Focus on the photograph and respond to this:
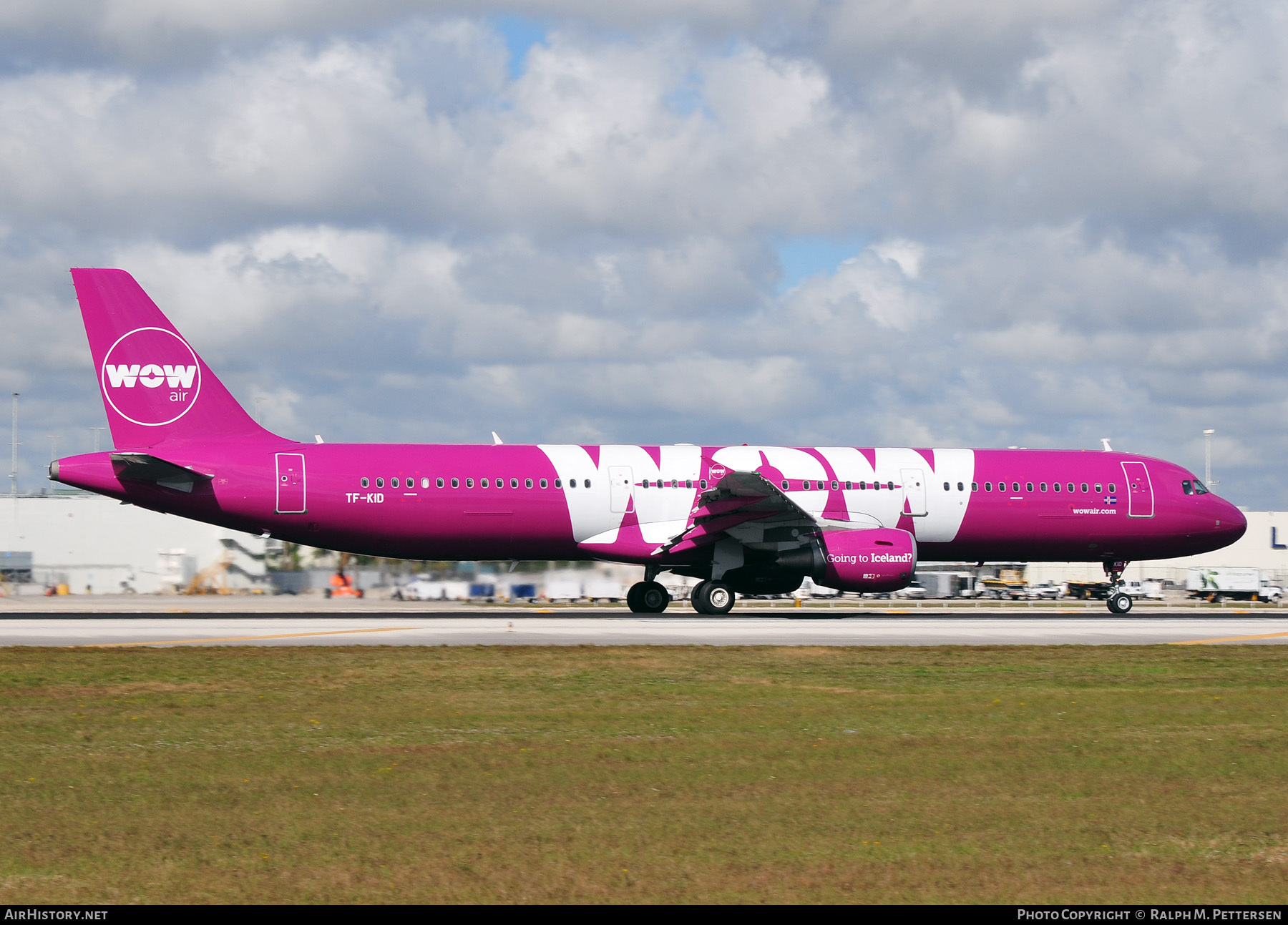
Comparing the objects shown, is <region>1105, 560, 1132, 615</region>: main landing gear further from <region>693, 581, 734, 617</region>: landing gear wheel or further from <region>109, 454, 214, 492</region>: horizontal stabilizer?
<region>109, 454, 214, 492</region>: horizontal stabilizer

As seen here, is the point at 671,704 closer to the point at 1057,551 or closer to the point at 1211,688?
the point at 1211,688

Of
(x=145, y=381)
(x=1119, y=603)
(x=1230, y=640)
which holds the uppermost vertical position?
(x=145, y=381)

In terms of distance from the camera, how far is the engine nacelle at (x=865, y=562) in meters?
30.3

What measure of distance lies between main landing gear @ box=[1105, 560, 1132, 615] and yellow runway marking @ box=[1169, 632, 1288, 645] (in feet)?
28.3

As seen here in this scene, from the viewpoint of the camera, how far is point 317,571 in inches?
1961

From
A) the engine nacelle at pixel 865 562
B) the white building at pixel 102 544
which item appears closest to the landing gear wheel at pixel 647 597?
the engine nacelle at pixel 865 562

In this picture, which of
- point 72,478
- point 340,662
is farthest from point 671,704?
point 72,478

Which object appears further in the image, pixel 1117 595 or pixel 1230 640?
pixel 1117 595

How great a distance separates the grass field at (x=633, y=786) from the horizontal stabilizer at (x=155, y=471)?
11685 millimetres

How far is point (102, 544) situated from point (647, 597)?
44.8 m

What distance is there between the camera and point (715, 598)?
104ft

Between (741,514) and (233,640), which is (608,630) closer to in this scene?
(741,514)

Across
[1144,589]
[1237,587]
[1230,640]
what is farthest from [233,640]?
[1144,589]

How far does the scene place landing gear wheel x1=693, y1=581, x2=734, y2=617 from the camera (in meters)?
31.8
